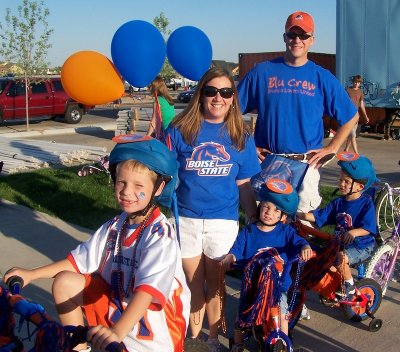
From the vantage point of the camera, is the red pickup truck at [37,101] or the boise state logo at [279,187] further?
the red pickup truck at [37,101]

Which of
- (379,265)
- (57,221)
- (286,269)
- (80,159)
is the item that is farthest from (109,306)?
(80,159)

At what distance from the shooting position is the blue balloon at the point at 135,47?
5.89 metres

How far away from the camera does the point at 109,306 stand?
2.80m

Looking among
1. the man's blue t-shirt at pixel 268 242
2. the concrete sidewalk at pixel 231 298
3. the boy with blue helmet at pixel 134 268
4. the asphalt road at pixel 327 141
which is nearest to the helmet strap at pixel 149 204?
the boy with blue helmet at pixel 134 268

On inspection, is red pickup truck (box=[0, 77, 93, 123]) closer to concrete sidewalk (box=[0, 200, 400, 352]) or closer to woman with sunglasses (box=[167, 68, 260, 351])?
concrete sidewalk (box=[0, 200, 400, 352])

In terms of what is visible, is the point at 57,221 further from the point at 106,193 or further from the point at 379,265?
the point at 379,265

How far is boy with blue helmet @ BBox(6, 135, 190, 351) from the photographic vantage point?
8.57ft

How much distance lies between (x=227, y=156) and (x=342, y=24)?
13.5m

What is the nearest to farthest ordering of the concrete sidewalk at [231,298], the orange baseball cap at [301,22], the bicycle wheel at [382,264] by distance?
the concrete sidewalk at [231,298] < the orange baseball cap at [301,22] < the bicycle wheel at [382,264]

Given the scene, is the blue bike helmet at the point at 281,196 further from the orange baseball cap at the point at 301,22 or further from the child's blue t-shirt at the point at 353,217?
the orange baseball cap at the point at 301,22

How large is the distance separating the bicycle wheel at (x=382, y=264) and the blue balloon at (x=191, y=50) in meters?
3.07

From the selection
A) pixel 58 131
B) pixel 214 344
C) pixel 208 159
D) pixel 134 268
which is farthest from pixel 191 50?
pixel 58 131

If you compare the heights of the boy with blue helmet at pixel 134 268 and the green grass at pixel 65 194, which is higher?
the boy with blue helmet at pixel 134 268

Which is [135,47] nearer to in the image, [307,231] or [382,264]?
[307,231]
